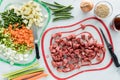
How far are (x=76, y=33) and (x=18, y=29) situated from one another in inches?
9.5

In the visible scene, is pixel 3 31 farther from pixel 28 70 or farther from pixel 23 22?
pixel 28 70

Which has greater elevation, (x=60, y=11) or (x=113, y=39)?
(x=60, y=11)

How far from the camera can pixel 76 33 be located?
4.95ft

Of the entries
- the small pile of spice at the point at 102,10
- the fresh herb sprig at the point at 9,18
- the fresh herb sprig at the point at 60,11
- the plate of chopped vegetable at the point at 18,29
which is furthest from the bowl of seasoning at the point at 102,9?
the fresh herb sprig at the point at 9,18

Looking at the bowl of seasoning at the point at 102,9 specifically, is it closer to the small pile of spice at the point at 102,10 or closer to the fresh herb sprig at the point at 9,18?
the small pile of spice at the point at 102,10

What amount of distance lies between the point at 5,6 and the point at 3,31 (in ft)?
0.34

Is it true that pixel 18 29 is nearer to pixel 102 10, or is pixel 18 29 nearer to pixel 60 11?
pixel 60 11

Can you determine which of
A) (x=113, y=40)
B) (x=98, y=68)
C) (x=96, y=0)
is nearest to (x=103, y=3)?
(x=96, y=0)

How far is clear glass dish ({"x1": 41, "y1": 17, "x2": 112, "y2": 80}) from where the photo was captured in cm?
150

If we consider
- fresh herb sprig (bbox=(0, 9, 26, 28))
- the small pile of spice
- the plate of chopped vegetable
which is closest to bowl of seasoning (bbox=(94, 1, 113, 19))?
the small pile of spice

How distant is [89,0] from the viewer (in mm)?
1481

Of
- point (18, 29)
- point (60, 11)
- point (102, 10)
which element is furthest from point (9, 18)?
point (102, 10)

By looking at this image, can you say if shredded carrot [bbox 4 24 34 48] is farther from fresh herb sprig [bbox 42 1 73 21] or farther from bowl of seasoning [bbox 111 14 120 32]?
bowl of seasoning [bbox 111 14 120 32]

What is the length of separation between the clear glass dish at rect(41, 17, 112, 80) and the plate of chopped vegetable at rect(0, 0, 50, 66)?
54 mm
